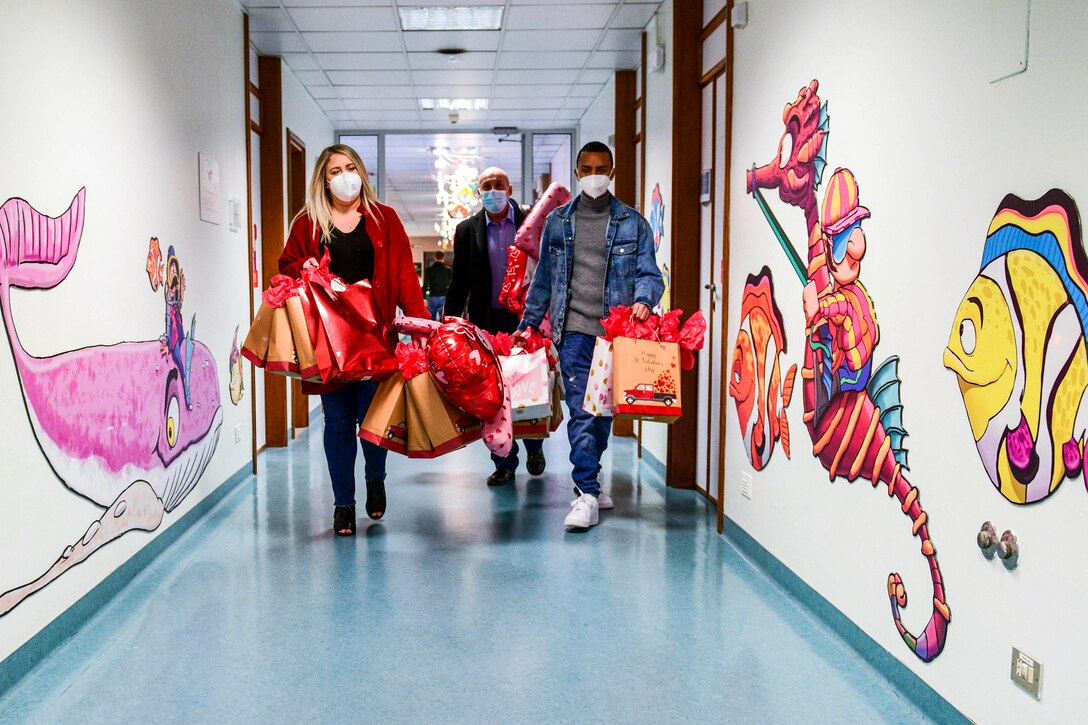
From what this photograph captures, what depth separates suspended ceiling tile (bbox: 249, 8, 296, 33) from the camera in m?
5.11

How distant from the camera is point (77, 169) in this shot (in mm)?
2748

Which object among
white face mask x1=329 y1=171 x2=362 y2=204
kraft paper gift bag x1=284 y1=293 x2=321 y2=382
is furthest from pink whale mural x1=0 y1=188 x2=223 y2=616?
white face mask x1=329 y1=171 x2=362 y2=204

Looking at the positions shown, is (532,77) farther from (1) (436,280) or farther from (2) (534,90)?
(1) (436,280)

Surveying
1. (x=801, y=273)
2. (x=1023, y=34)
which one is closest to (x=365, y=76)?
(x=801, y=273)

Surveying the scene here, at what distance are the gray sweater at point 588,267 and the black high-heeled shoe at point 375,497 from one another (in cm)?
104

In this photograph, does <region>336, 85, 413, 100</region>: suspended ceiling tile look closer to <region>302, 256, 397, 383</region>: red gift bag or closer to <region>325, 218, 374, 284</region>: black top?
<region>325, 218, 374, 284</region>: black top

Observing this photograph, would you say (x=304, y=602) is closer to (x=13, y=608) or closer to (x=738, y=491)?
(x=13, y=608)

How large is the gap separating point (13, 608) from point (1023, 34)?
2626 millimetres

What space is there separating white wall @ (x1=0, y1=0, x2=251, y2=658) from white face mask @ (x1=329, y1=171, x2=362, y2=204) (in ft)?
2.22

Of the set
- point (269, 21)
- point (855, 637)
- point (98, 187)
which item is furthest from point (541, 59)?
point (855, 637)

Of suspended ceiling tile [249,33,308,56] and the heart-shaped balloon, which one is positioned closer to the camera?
the heart-shaped balloon

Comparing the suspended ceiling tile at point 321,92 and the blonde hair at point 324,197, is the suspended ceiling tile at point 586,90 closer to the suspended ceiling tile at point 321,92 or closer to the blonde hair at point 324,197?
the suspended ceiling tile at point 321,92

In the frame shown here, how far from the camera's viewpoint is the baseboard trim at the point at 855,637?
6.90ft

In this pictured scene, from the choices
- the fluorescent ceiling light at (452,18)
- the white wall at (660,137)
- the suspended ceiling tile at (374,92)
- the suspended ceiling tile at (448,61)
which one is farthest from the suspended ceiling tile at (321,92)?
the white wall at (660,137)
